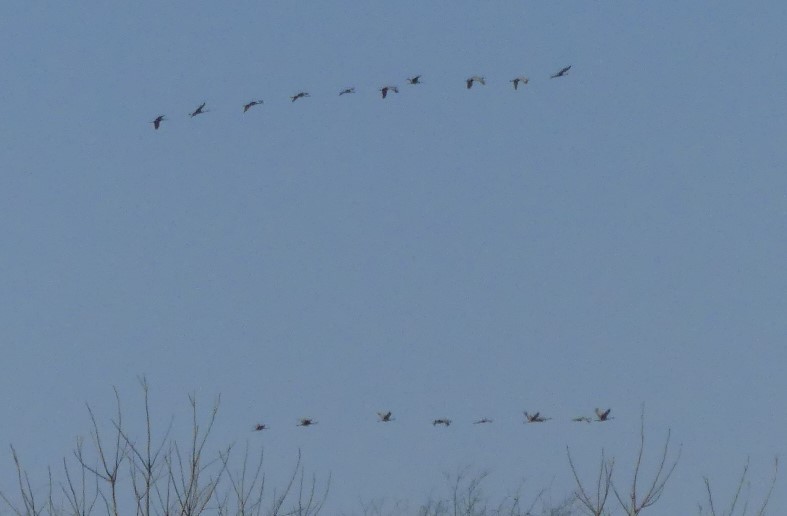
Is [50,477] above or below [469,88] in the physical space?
below

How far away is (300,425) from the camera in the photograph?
18016 millimetres

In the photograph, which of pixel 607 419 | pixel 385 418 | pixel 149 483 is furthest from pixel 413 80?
pixel 149 483

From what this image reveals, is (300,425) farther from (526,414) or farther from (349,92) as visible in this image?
(349,92)

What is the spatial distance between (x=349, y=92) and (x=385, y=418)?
194 inches

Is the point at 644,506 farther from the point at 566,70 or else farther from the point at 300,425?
the point at 566,70

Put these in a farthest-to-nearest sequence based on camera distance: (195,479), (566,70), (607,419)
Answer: (566,70) → (607,419) → (195,479)

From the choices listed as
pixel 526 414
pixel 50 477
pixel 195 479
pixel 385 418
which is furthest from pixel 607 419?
pixel 50 477

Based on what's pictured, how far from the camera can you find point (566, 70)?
2062 cm

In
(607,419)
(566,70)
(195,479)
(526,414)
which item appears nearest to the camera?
(195,479)

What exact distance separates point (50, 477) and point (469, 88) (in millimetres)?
8587

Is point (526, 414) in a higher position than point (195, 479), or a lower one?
higher

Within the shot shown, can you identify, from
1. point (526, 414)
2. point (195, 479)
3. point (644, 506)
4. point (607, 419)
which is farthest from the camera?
point (526, 414)

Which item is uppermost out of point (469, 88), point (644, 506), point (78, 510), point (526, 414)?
point (469, 88)

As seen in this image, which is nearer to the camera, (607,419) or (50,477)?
(50,477)
